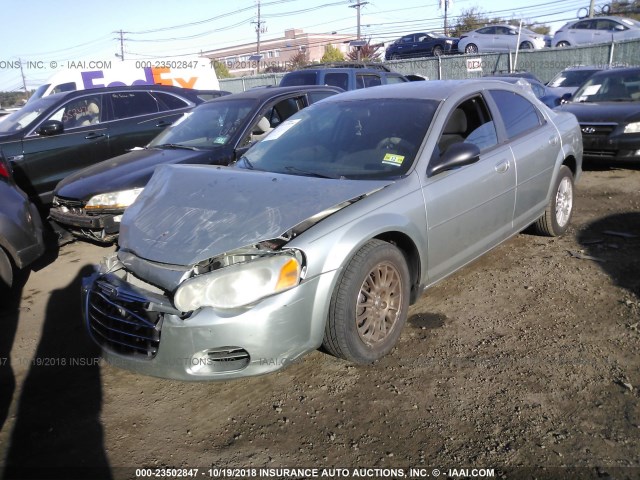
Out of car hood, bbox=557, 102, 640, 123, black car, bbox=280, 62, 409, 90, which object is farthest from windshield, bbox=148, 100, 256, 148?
car hood, bbox=557, 102, 640, 123

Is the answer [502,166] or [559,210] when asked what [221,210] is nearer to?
[502,166]

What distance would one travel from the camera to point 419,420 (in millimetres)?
2789

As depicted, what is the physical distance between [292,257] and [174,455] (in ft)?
3.81

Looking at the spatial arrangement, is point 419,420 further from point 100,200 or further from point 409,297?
point 100,200

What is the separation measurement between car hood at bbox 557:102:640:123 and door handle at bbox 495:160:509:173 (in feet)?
15.6

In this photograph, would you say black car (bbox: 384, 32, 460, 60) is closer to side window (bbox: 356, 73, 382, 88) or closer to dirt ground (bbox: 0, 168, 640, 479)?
side window (bbox: 356, 73, 382, 88)

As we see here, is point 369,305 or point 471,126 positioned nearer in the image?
point 369,305

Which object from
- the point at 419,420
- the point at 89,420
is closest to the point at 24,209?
the point at 89,420

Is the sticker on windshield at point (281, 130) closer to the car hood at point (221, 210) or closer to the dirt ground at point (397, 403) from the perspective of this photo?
the car hood at point (221, 210)

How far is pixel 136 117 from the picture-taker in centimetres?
780

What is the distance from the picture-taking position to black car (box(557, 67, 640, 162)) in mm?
7672

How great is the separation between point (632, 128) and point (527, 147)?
166 inches

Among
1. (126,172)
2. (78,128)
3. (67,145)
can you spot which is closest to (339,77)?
(78,128)

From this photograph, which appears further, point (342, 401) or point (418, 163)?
point (418, 163)
